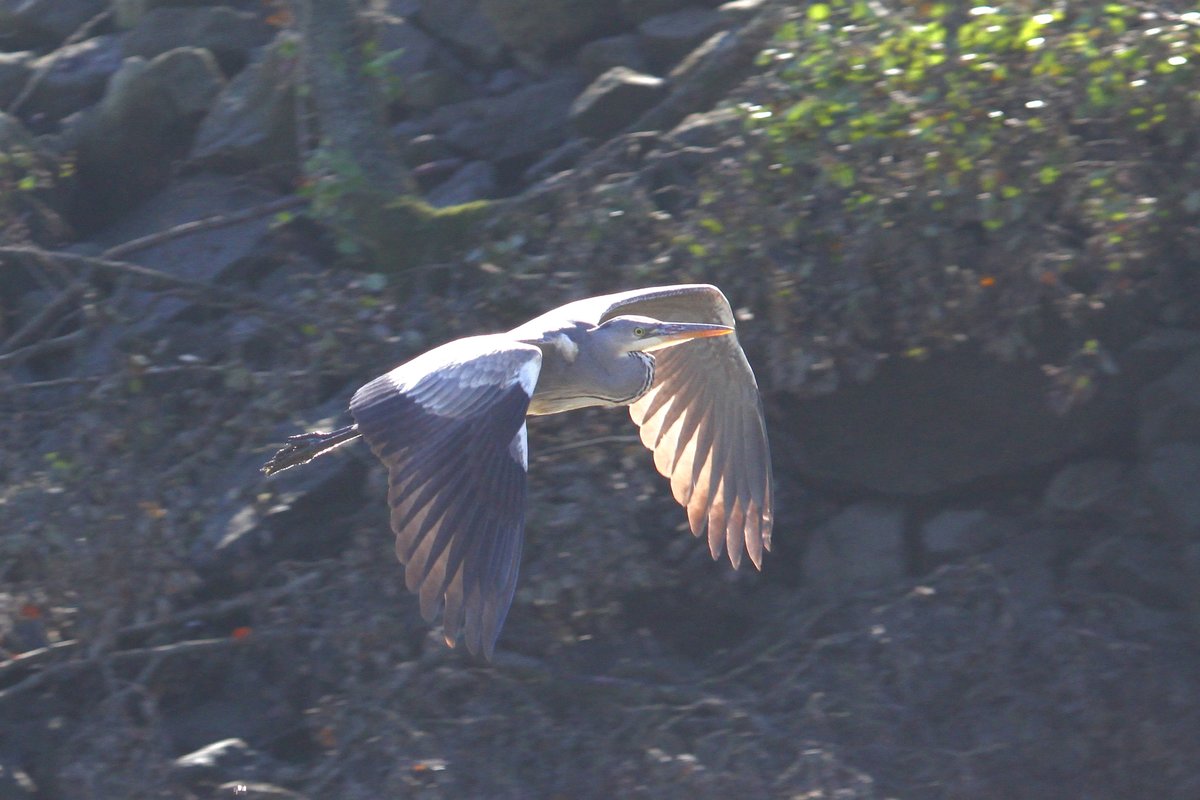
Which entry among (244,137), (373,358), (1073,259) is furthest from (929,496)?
(244,137)

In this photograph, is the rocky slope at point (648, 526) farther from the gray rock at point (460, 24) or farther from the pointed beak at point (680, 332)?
the gray rock at point (460, 24)

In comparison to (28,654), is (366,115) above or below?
above

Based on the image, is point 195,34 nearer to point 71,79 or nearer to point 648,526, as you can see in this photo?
point 71,79

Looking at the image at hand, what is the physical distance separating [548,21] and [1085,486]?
3118 mm

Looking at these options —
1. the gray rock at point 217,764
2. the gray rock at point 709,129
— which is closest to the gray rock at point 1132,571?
the gray rock at point 709,129

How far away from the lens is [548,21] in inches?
288

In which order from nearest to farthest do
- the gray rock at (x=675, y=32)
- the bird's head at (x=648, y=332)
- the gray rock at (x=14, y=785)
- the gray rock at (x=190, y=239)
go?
1. the bird's head at (x=648, y=332)
2. the gray rock at (x=14, y=785)
3. the gray rock at (x=190, y=239)
4. the gray rock at (x=675, y=32)

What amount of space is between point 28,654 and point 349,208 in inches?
77.2

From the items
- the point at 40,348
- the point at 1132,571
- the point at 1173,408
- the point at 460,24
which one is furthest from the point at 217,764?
the point at 460,24

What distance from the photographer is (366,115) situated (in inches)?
249

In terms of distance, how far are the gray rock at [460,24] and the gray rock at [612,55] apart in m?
0.58

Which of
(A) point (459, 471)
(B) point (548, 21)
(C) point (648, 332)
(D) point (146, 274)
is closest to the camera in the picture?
(A) point (459, 471)

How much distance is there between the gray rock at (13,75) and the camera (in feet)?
24.5

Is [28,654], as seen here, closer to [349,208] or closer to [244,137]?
[349,208]
